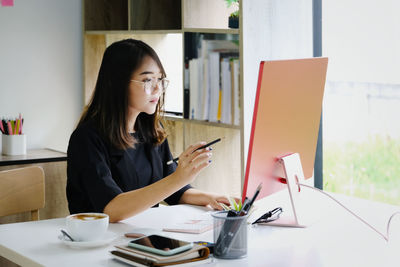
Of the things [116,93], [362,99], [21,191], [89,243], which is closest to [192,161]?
[89,243]

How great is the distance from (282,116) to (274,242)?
1.19 feet

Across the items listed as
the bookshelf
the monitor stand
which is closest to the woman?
the monitor stand

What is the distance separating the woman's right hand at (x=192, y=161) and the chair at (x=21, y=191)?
2.37 feet

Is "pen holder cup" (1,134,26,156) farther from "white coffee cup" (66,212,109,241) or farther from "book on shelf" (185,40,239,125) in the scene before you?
"white coffee cup" (66,212,109,241)

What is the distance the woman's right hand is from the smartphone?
1.00ft

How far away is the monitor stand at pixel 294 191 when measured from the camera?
5.84ft

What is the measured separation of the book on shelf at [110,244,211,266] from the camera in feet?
4.55

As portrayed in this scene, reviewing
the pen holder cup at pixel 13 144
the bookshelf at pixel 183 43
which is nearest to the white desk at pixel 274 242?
the bookshelf at pixel 183 43

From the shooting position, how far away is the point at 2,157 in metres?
3.03

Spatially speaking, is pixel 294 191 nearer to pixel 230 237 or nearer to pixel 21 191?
pixel 230 237

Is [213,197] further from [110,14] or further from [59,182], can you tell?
[110,14]

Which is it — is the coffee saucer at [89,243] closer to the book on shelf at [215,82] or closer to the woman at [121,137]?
the woman at [121,137]

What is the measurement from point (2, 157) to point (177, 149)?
904mm

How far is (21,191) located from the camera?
221 cm
